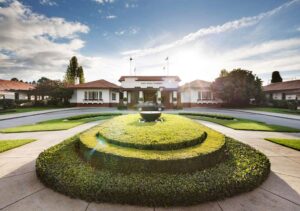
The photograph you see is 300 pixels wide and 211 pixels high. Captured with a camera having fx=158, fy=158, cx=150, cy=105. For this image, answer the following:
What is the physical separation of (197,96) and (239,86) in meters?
8.23

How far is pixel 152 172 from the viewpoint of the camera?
386cm

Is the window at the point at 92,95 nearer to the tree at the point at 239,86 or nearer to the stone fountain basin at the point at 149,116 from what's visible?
the tree at the point at 239,86

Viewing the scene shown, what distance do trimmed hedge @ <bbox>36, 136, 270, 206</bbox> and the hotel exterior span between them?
2627 centimetres

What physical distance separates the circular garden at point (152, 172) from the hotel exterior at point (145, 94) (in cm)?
2553

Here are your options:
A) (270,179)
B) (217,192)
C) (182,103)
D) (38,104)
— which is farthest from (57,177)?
(38,104)

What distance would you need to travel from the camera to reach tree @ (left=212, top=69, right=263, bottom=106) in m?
28.9

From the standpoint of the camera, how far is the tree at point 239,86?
94.8 ft

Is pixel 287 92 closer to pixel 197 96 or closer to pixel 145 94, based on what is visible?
pixel 197 96

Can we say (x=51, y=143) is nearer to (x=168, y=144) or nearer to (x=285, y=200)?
(x=168, y=144)

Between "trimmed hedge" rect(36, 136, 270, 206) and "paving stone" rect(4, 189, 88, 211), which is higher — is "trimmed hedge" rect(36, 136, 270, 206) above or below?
above

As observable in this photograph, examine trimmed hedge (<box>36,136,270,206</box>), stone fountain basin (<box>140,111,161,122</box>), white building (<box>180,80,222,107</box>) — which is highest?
white building (<box>180,80,222,107</box>)

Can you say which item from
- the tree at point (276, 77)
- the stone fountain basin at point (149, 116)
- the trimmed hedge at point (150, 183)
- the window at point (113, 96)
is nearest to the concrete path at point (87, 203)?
the trimmed hedge at point (150, 183)

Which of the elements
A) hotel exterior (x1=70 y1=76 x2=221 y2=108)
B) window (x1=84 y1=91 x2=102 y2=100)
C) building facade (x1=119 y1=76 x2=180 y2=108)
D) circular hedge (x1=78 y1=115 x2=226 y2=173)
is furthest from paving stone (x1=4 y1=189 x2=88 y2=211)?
window (x1=84 y1=91 x2=102 y2=100)

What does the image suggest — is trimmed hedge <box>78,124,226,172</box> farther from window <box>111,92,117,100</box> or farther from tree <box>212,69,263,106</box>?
window <box>111,92,117,100</box>
